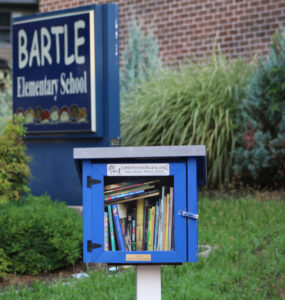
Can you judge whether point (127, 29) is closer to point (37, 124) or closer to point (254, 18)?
A: point (254, 18)

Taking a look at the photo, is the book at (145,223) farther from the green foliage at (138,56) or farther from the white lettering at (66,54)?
the green foliage at (138,56)

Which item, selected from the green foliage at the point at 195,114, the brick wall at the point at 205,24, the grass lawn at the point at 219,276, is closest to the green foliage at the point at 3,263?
the grass lawn at the point at 219,276

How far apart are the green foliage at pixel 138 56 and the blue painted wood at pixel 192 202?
9.07 meters

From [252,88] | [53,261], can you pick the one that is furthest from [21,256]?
[252,88]

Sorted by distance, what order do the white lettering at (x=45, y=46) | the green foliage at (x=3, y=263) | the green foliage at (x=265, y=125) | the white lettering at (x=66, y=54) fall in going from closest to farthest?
the green foliage at (x=3, y=263), the white lettering at (x=66, y=54), the white lettering at (x=45, y=46), the green foliage at (x=265, y=125)

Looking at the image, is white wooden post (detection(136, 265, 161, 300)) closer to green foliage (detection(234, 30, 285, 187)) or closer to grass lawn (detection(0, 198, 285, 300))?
grass lawn (detection(0, 198, 285, 300))

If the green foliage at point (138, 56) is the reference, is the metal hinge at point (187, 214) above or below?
below

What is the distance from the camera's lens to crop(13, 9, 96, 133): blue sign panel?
6.61 m

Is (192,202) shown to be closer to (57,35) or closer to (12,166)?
(12,166)

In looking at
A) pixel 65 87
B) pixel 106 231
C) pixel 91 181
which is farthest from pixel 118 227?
pixel 65 87

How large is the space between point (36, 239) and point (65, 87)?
7.55ft

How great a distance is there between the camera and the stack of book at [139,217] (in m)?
2.85

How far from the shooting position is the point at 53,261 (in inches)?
205

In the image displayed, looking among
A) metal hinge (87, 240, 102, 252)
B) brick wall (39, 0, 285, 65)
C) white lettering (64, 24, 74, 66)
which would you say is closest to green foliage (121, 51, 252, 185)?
brick wall (39, 0, 285, 65)
